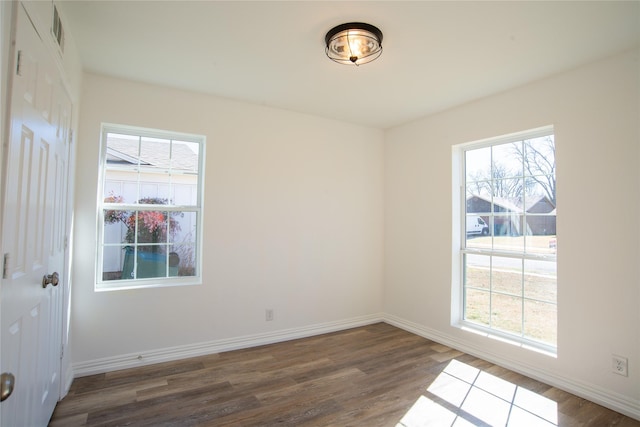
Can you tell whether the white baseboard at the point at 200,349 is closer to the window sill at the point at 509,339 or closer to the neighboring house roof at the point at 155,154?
the window sill at the point at 509,339

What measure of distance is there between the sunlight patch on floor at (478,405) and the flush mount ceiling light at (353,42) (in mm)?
2554

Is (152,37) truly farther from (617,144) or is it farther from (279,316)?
(617,144)

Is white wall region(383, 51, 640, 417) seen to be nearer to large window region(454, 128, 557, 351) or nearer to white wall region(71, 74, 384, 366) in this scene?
large window region(454, 128, 557, 351)

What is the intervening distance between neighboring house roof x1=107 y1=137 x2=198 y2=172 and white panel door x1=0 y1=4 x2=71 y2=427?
0.89 meters

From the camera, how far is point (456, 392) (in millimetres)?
2652

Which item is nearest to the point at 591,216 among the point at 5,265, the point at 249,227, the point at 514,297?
the point at 514,297

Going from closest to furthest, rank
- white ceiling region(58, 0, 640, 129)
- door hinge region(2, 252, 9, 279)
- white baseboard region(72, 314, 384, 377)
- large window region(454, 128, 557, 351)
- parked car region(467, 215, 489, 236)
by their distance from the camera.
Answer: door hinge region(2, 252, 9, 279) → white ceiling region(58, 0, 640, 129) → white baseboard region(72, 314, 384, 377) → large window region(454, 128, 557, 351) → parked car region(467, 215, 489, 236)

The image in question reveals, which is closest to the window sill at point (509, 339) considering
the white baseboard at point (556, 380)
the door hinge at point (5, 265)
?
the white baseboard at point (556, 380)

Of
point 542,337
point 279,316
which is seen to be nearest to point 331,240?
point 279,316

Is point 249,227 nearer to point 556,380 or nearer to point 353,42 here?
point 353,42

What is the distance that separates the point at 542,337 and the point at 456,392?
3.33 ft

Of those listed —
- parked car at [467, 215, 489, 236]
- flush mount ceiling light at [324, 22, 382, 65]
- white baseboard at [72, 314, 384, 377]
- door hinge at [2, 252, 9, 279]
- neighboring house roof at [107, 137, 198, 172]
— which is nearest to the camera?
door hinge at [2, 252, 9, 279]

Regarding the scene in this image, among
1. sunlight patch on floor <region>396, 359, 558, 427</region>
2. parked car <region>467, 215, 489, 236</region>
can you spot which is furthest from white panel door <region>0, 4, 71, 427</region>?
parked car <region>467, 215, 489, 236</region>

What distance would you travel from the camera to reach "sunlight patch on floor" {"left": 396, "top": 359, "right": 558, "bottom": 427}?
2268mm
